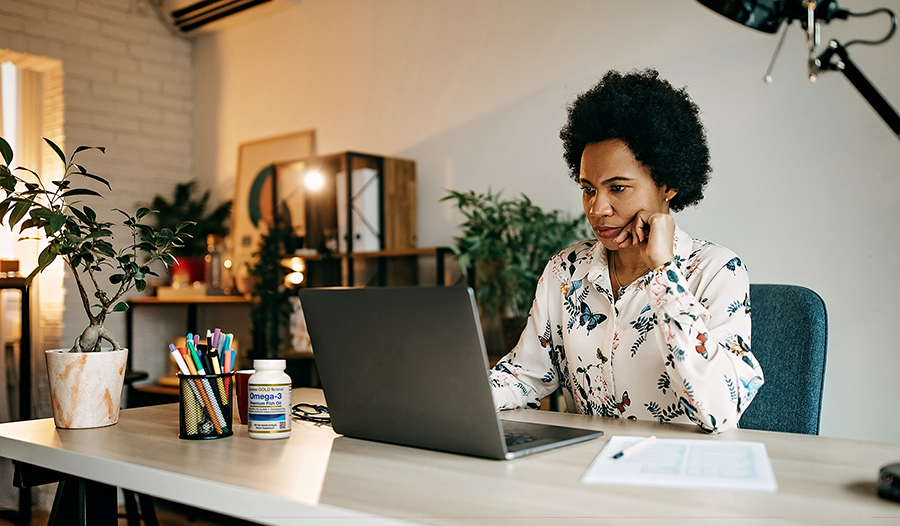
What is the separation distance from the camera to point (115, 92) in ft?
13.3

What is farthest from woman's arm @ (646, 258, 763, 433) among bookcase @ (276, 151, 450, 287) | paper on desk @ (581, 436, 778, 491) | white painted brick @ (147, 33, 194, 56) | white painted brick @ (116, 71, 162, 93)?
white painted brick @ (147, 33, 194, 56)

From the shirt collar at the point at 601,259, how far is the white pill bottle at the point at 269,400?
78cm

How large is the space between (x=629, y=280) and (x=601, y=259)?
0.08 metres

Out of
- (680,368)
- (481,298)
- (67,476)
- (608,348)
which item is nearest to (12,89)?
(481,298)

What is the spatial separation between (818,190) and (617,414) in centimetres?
118

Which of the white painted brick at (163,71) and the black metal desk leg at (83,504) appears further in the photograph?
the white painted brick at (163,71)

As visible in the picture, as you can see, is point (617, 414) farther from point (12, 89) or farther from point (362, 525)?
point (12, 89)

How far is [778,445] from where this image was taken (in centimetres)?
107

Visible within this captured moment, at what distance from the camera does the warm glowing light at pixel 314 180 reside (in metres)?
3.31

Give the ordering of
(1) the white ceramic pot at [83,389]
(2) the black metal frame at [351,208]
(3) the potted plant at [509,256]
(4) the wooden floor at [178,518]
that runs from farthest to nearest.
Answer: (2) the black metal frame at [351,208], (4) the wooden floor at [178,518], (3) the potted plant at [509,256], (1) the white ceramic pot at [83,389]

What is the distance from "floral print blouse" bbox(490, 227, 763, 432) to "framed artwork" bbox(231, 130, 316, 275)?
7.89 feet

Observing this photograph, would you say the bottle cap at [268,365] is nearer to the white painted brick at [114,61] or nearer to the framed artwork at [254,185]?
the framed artwork at [254,185]

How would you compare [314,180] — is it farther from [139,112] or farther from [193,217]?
[139,112]

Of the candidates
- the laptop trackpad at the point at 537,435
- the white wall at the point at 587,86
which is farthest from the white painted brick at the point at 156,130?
the laptop trackpad at the point at 537,435
